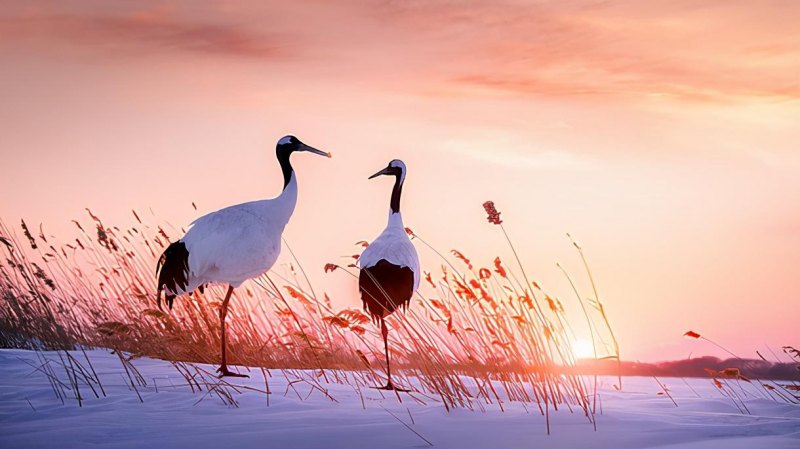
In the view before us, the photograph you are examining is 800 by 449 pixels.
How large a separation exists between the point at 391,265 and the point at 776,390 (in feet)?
10.7

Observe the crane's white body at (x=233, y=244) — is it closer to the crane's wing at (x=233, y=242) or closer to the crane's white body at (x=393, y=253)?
the crane's wing at (x=233, y=242)

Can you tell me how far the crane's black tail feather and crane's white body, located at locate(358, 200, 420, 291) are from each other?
1622 millimetres

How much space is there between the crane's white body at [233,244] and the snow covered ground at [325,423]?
1.34 m

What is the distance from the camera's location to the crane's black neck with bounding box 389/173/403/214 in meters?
8.27

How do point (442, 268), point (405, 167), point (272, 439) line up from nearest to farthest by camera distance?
point (272, 439) < point (442, 268) < point (405, 167)

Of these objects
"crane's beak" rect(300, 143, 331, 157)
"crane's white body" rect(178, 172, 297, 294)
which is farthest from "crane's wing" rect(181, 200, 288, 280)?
"crane's beak" rect(300, 143, 331, 157)

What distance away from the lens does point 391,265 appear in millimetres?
6988

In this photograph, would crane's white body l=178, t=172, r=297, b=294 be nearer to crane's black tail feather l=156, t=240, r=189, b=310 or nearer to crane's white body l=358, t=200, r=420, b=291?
crane's black tail feather l=156, t=240, r=189, b=310

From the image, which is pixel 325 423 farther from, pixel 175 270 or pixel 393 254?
pixel 175 270

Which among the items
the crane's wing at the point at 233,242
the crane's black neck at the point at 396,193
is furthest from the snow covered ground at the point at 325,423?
the crane's black neck at the point at 396,193

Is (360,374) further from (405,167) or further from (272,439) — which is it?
(272,439)

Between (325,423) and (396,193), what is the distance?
428 cm

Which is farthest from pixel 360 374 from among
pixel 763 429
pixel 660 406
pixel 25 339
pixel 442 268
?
pixel 25 339

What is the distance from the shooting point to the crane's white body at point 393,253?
277 inches
